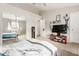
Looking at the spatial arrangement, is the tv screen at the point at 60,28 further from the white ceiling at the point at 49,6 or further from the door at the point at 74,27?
the white ceiling at the point at 49,6

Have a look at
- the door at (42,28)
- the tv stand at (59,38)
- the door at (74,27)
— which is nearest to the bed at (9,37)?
the door at (42,28)

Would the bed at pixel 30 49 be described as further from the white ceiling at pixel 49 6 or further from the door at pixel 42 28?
the white ceiling at pixel 49 6

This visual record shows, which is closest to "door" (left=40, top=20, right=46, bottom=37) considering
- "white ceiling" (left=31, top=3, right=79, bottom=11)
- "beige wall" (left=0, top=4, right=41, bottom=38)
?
"beige wall" (left=0, top=4, right=41, bottom=38)

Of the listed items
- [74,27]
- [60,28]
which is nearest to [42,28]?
[60,28]

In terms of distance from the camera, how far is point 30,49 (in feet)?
4.68

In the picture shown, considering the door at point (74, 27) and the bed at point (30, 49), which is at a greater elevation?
the door at point (74, 27)

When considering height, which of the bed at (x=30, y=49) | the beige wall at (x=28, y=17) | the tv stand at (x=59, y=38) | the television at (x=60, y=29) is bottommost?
the bed at (x=30, y=49)

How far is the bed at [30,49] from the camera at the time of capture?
1414 millimetres

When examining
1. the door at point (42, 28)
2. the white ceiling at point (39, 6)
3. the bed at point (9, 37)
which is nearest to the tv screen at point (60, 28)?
the door at point (42, 28)

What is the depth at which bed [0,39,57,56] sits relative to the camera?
55.7 inches

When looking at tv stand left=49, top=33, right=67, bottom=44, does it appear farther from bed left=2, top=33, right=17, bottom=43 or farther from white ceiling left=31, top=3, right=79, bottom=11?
bed left=2, top=33, right=17, bottom=43

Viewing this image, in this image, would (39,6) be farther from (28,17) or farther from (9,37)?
(9,37)

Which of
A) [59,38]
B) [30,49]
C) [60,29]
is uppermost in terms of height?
[60,29]

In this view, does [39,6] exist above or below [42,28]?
above
